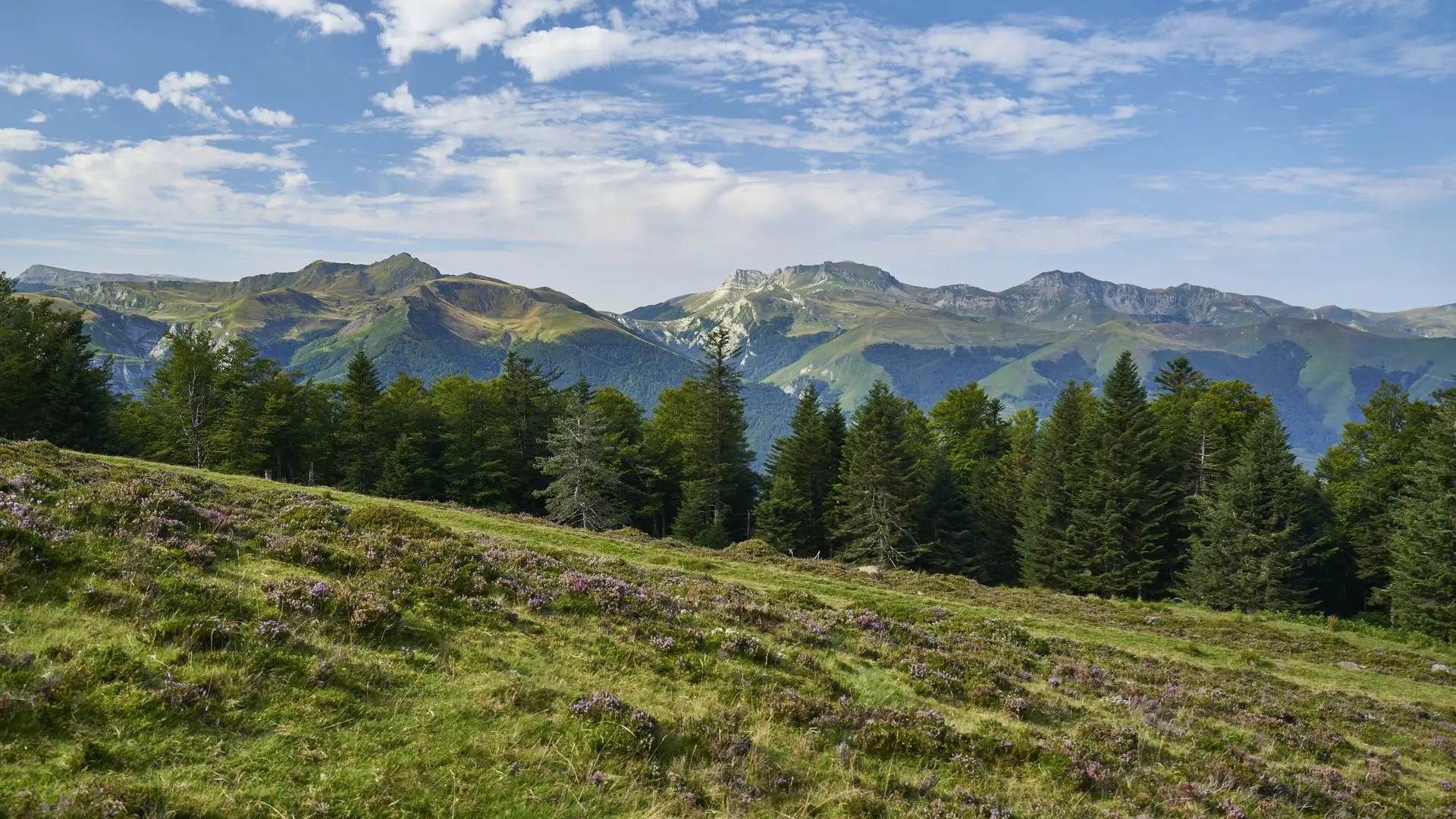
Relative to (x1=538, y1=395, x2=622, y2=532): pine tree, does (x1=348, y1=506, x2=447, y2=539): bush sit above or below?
above

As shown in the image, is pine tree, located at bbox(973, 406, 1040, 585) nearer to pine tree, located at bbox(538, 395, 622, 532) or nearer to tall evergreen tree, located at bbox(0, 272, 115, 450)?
pine tree, located at bbox(538, 395, 622, 532)

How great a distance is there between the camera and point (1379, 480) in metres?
50.0

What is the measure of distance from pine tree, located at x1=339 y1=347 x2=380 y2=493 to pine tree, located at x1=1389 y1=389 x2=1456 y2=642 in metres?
75.8

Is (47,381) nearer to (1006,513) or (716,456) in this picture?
(716,456)

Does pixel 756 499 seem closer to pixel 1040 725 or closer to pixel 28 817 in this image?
pixel 1040 725

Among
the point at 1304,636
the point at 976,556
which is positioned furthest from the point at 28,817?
the point at 976,556

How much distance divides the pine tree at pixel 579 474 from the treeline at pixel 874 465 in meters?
0.25

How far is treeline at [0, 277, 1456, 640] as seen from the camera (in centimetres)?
4675

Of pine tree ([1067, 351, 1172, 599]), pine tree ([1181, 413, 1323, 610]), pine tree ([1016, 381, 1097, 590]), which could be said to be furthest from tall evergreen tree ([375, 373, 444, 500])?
→ pine tree ([1181, 413, 1323, 610])

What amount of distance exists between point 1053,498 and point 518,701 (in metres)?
57.2

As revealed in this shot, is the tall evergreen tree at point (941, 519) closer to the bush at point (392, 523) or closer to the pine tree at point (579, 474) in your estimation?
the pine tree at point (579, 474)

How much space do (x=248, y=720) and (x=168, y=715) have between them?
2.22 ft

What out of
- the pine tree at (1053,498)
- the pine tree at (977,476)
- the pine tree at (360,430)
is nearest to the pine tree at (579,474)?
the pine tree at (360,430)

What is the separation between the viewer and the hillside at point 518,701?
6.37m
